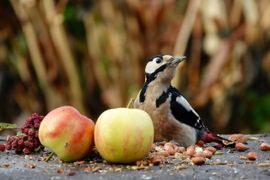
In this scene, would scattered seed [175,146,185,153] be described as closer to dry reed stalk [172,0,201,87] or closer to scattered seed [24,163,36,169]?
scattered seed [24,163,36,169]

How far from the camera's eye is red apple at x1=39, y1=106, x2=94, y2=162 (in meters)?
3.69

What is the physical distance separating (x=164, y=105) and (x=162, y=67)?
0.68 feet

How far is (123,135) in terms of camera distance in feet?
11.9

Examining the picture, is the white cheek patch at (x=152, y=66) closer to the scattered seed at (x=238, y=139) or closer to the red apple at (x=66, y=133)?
the scattered seed at (x=238, y=139)

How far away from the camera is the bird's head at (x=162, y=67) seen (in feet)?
14.7

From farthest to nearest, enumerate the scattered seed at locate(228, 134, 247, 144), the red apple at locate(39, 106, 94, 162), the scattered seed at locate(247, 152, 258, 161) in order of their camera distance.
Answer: the scattered seed at locate(228, 134, 247, 144)
the scattered seed at locate(247, 152, 258, 161)
the red apple at locate(39, 106, 94, 162)

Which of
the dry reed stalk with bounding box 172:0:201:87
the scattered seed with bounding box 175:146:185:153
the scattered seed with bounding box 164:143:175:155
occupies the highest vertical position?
the dry reed stalk with bounding box 172:0:201:87

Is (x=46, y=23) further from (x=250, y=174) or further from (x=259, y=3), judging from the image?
(x=250, y=174)

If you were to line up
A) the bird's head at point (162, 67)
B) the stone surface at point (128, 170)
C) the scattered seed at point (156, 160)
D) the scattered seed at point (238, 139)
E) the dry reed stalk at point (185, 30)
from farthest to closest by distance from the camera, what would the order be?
the dry reed stalk at point (185, 30) → the scattered seed at point (238, 139) → the bird's head at point (162, 67) → the scattered seed at point (156, 160) → the stone surface at point (128, 170)

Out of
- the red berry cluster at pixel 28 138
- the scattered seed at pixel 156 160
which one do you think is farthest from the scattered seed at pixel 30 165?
the scattered seed at pixel 156 160

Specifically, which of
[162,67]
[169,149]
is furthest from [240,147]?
[162,67]

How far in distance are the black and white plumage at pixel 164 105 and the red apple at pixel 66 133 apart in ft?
2.70

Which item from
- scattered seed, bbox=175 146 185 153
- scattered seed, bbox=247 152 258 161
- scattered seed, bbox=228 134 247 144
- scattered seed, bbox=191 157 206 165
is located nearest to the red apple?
scattered seed, bbox=191 157 206 165

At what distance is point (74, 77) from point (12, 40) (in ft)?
2.73
